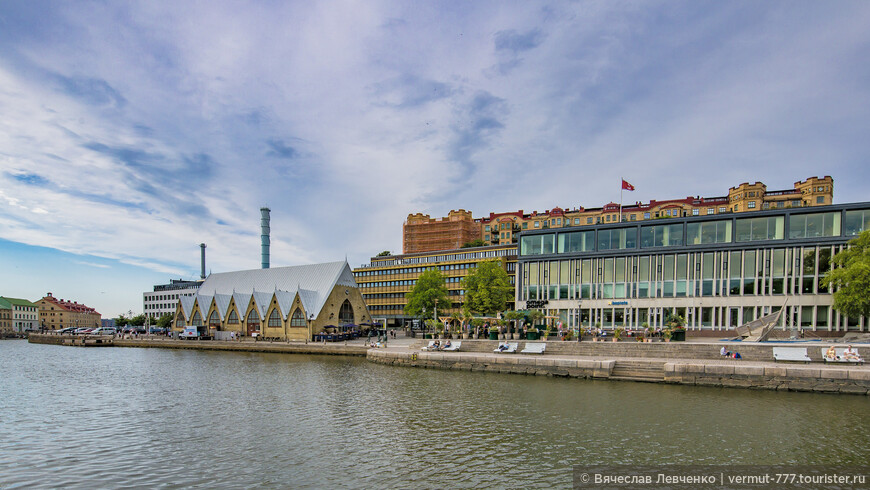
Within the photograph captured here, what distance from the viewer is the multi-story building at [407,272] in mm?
97625

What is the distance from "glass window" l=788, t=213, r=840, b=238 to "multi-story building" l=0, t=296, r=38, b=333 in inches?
8517

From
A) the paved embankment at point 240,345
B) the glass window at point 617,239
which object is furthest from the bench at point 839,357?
the paved embankment at point 240,345

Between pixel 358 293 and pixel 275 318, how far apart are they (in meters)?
16.2

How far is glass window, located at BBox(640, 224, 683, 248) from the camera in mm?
59681

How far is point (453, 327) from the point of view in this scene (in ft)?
225

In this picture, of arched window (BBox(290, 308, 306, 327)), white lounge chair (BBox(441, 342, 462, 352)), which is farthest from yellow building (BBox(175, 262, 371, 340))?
white lounge chair (BBox(441, 342, 462, 352))

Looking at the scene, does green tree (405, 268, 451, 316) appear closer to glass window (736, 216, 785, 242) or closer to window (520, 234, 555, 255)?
window (520, 234, 555, 255)

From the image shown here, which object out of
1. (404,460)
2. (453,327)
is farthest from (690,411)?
(453,327)

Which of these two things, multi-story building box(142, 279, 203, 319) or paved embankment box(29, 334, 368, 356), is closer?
paved embankment box(29, 334, 368, 356)

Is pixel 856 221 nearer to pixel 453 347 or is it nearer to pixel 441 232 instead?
pixel 453 347

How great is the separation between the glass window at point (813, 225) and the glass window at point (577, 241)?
2228 cm

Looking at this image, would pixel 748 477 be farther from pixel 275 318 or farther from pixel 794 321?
pixel 275 318

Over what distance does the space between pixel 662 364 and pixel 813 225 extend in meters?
33.9

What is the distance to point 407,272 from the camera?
10700cm
